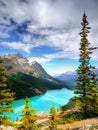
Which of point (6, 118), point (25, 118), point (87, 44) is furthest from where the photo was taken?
point (87, 44)

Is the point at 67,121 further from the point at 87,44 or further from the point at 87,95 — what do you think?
Answer: the point at 87,44

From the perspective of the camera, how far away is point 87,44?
47.1 meters

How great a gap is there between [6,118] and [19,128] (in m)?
14.0

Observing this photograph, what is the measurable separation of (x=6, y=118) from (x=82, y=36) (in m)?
24.8

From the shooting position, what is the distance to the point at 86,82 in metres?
46.0

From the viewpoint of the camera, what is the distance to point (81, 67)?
46.3 m

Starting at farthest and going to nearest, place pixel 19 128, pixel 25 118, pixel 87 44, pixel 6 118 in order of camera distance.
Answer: pixel 87 44 < pixel 19 128 < pixel 25 118 < pixel 6 118

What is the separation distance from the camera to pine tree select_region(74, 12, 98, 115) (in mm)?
44969

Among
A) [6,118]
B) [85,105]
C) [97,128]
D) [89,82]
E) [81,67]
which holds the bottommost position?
[97,128]

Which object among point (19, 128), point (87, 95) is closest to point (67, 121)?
point (87, 95)

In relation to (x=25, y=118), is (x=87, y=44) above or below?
above

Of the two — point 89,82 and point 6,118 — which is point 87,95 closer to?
point 89,82

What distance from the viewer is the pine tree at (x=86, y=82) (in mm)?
44969

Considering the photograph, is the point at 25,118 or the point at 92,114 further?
the point at 92,114
